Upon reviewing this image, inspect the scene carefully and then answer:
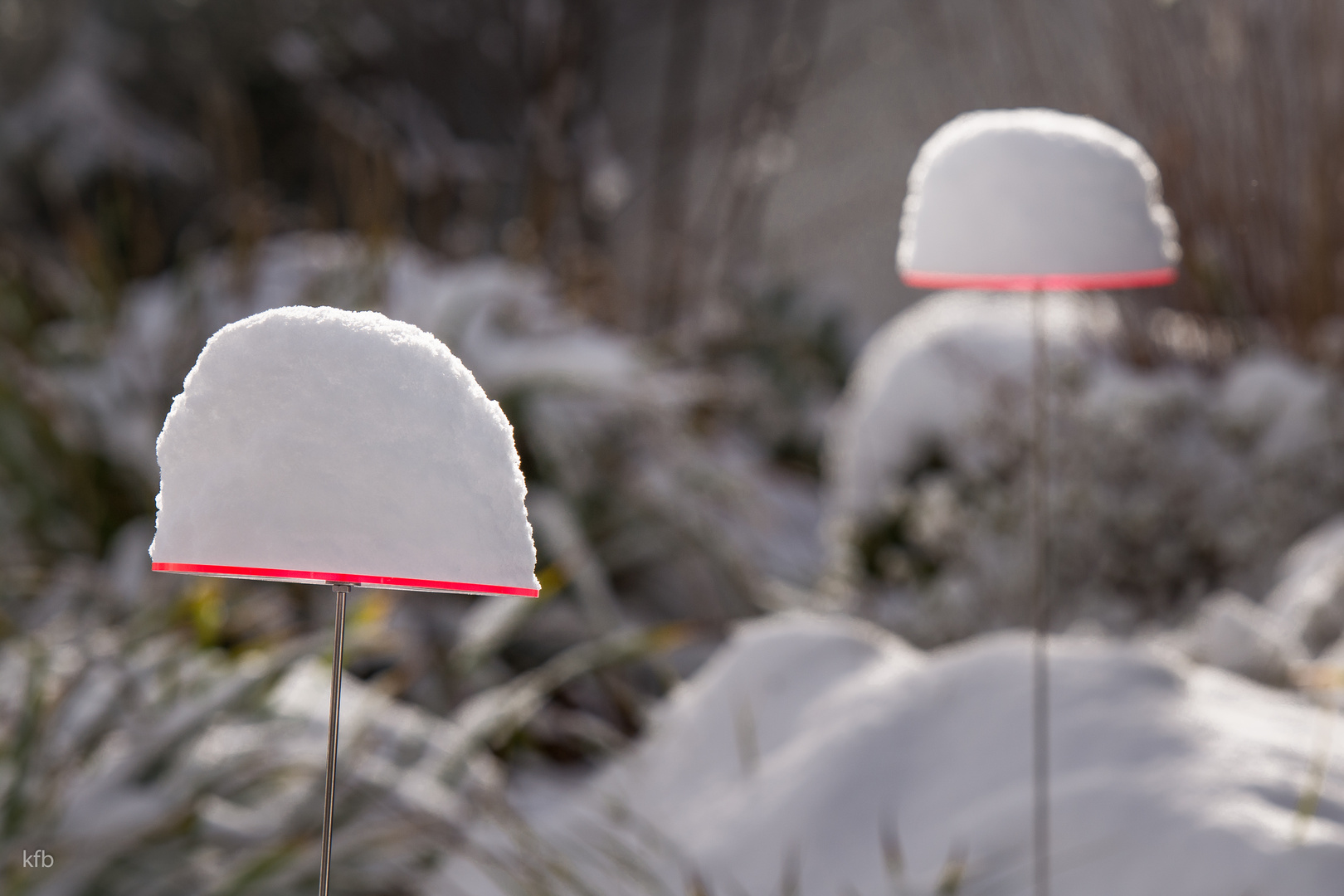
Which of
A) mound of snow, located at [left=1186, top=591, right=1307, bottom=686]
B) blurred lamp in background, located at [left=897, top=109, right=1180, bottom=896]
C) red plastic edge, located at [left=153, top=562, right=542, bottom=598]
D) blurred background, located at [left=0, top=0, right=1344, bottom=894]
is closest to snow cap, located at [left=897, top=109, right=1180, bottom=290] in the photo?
blurred lamp in background, located at [left=897, top=109, right=1180, bottom=896]

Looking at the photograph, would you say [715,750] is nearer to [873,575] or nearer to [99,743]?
[99,743]

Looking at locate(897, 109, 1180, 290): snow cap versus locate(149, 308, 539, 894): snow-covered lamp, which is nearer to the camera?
locate(149, 308, 539, 894): snow-covered lamp

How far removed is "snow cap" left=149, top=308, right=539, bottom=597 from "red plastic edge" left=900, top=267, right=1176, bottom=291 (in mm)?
515

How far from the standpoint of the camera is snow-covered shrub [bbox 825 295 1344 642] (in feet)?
7.62

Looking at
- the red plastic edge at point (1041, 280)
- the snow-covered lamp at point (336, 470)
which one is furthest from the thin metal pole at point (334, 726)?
the red plastic edge at point (1041, 280)

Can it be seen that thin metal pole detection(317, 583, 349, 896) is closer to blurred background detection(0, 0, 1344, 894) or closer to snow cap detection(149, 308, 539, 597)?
snow cap detection(149, 308, 539, 597)

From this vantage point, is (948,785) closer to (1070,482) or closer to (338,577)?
(338,577)

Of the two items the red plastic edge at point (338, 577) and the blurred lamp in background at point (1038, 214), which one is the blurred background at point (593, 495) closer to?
the blurred lamp in background at point (1038, 214)

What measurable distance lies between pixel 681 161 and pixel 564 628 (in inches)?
108

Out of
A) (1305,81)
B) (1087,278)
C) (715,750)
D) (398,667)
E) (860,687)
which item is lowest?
(398,667)

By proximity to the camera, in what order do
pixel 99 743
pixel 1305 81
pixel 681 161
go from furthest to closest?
1. pixel 681 161
2. pixel 1305 81
3. pixel 99 743

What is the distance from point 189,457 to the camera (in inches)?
19.1

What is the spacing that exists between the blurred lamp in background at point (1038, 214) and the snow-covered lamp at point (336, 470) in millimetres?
531

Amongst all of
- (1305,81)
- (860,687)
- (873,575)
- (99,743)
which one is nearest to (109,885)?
(99,743)
